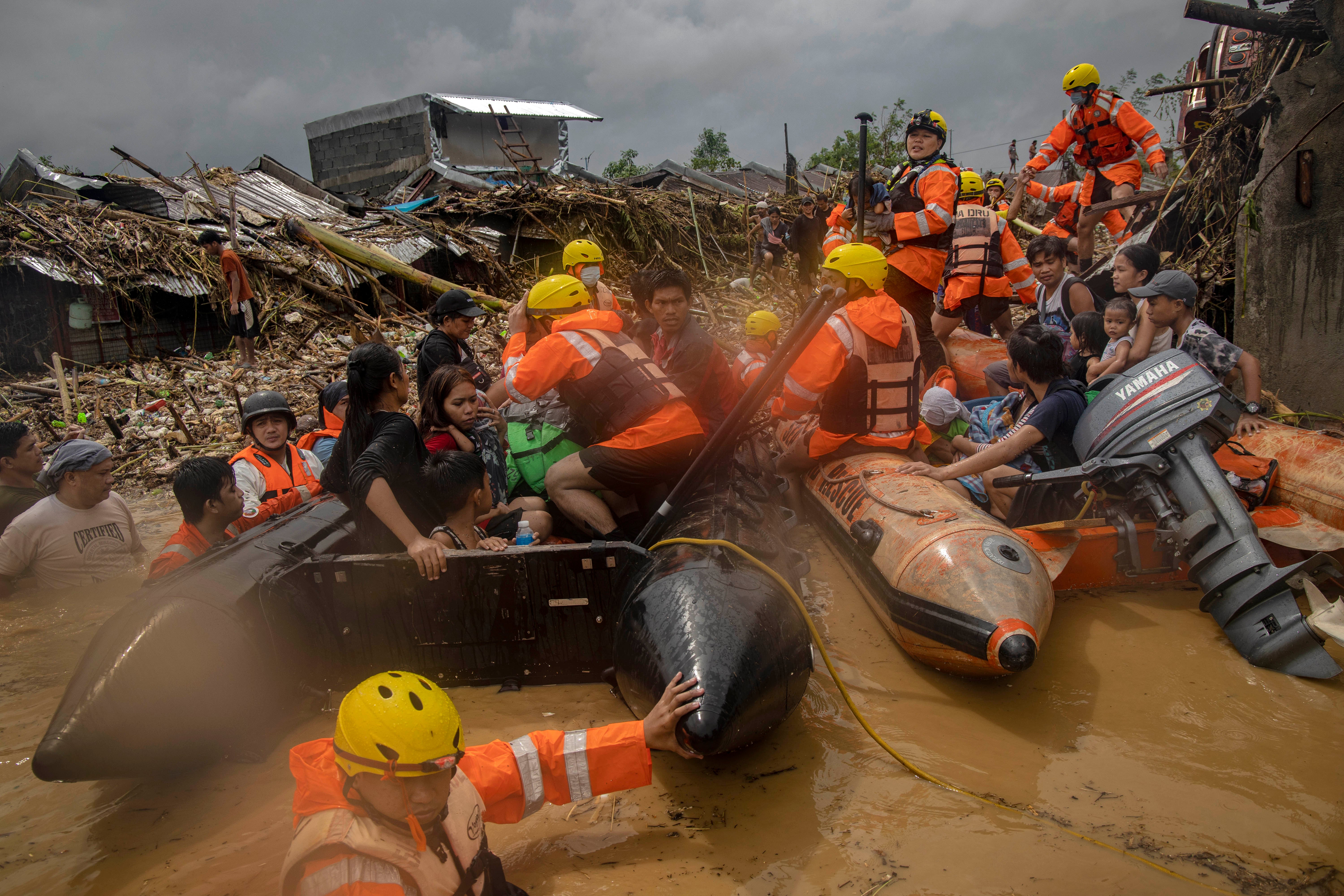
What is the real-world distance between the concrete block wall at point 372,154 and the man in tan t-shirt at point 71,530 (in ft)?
61.8

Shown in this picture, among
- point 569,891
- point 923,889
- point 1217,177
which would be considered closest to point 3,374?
point 569,891

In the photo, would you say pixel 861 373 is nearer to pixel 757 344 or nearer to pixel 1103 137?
pixel 757 344

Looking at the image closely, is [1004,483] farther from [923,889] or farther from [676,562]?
[923,889]

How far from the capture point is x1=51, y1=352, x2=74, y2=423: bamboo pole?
24.8 ft

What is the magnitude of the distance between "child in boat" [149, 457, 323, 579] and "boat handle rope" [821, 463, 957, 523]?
297 cm

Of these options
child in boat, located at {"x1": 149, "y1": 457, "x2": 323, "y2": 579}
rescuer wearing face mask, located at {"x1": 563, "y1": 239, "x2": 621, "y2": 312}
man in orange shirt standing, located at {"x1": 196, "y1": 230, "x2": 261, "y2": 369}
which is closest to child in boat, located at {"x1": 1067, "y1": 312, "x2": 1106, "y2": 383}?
rescuer wearing face mask, located at {"x1": 563, "y1": 239, "x2": 621, "y2": 312}

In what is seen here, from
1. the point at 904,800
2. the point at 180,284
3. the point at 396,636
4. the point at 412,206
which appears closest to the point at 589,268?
the point at 396,636

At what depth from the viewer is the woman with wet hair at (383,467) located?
2859mm

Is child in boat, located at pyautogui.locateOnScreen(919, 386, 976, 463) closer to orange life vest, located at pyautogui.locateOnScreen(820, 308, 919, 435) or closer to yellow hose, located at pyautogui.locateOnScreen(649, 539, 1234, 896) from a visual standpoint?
orange life vest, located at pyautogui.locateOnScreen(820, 308, 919, 435)

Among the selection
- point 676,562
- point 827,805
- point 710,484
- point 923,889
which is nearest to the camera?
point 923,889

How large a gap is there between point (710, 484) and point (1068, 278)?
341 centimetres

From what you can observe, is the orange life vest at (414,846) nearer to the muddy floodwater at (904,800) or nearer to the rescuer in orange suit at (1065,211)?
the muddy floodwater at (904,800)

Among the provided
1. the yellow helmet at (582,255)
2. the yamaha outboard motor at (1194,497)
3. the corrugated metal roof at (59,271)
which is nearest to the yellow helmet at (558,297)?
the yellow helmet at (582,255)

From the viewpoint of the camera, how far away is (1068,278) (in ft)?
17.7
